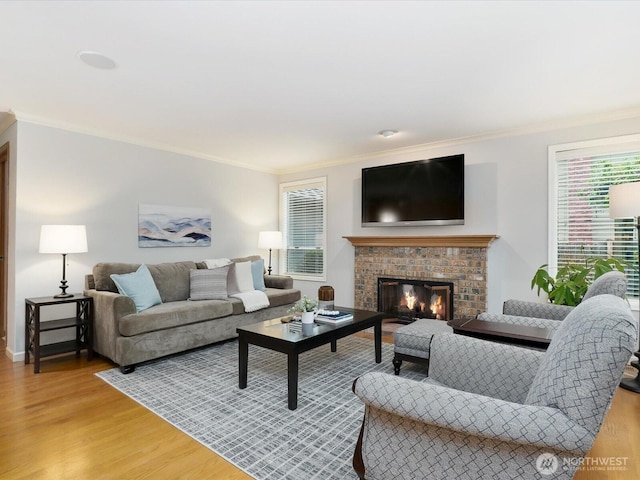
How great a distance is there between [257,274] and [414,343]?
8.47 feet

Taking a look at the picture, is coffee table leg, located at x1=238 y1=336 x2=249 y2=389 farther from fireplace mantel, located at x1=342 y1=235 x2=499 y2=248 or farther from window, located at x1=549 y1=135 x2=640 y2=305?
window, located at x1=549 y1=135 x2=640 y2=305

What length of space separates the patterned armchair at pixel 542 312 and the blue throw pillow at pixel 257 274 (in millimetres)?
2859

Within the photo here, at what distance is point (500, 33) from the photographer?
2.18 m

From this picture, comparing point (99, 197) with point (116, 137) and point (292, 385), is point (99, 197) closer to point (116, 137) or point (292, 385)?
point (116, 137)

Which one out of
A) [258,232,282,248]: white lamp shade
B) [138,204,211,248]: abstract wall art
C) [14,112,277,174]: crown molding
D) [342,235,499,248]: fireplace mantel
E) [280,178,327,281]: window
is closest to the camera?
[14,112,277,174]: crown molding

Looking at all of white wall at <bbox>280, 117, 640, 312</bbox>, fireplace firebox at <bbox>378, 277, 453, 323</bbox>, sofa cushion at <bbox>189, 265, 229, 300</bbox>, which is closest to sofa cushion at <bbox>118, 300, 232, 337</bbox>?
sofa cushion at <bbox>189, 265, 229, 300</bbox>

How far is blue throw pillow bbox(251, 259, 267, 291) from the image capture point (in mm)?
4840

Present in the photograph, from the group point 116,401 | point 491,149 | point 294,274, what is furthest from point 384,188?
point 116,401

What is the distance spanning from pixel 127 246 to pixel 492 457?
171 inches

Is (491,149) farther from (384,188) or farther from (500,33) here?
(500,33)

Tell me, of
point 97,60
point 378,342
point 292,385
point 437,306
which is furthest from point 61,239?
point 437,306

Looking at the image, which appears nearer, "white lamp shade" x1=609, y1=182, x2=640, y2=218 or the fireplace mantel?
"white lamp shade" x1=609, y1=182, x2=640, y2=218

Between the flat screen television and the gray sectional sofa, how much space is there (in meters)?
1.92

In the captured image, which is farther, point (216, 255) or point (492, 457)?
point (216, 255)
